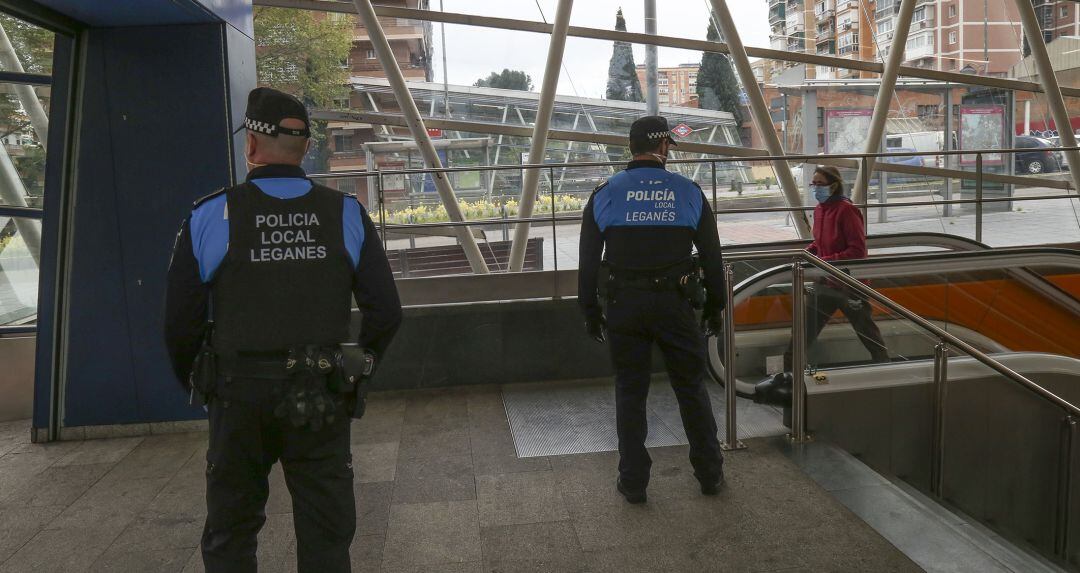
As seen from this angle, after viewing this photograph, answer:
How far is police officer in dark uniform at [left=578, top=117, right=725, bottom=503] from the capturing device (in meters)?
3.42

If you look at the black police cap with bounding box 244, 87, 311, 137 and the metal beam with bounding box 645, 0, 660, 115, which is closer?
the black police cap with bounding box 244, 87, 311, 137

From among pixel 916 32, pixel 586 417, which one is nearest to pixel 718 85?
pixel 916 32

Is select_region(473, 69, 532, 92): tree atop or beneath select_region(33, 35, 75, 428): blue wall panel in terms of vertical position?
atop

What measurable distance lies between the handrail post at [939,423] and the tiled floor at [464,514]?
80 centimetres

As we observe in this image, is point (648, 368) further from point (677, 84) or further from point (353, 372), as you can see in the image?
point (677, 84)

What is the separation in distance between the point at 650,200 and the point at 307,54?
18.3 feet

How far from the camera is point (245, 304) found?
2.22 meters

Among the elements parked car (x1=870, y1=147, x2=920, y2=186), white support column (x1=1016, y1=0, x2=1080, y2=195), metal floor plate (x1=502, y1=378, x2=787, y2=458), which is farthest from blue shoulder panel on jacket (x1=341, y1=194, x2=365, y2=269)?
white support column (x1=1016, y1=0, x2=1080, y2=195)

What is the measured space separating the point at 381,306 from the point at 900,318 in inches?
111

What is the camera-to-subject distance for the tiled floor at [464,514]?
3021mm

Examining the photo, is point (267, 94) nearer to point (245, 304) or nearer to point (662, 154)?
point (245, 304)

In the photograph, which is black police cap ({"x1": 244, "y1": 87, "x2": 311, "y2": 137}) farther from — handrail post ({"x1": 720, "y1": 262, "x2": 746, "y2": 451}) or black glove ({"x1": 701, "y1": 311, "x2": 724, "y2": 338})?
handrail post ({"x1": 720, "y1": 262, "x2": 746, "y2": 451})

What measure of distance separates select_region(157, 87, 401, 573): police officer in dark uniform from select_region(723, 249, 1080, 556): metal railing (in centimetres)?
233

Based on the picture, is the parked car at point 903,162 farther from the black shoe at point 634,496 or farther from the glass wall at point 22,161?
the glass wall at point 22,161
